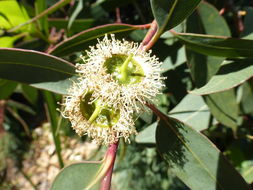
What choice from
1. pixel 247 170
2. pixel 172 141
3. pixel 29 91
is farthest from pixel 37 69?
pixel 247 170

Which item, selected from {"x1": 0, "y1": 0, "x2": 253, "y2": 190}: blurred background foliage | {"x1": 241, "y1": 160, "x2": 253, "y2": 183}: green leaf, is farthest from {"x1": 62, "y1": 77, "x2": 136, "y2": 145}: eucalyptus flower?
{"x1": 241, "y1": 160, "x2": 253, "y2": 183}: green leaf

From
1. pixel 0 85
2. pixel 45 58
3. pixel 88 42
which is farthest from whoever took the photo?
pixel 0 85

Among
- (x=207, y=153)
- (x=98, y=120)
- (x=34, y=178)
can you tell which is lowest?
(x=34, y=178)

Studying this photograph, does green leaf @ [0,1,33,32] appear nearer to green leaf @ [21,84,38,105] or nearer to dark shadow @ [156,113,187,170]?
green leaf @ [21,84,38,105]

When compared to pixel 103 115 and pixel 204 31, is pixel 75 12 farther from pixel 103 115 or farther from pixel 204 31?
pixel 103 115

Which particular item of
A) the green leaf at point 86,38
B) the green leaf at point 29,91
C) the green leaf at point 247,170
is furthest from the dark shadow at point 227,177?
the green leaf at point 29,91

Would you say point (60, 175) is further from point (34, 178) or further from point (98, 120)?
point (34, 178)

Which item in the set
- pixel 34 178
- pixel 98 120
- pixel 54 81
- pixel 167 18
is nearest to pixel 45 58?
pixel 54 81
